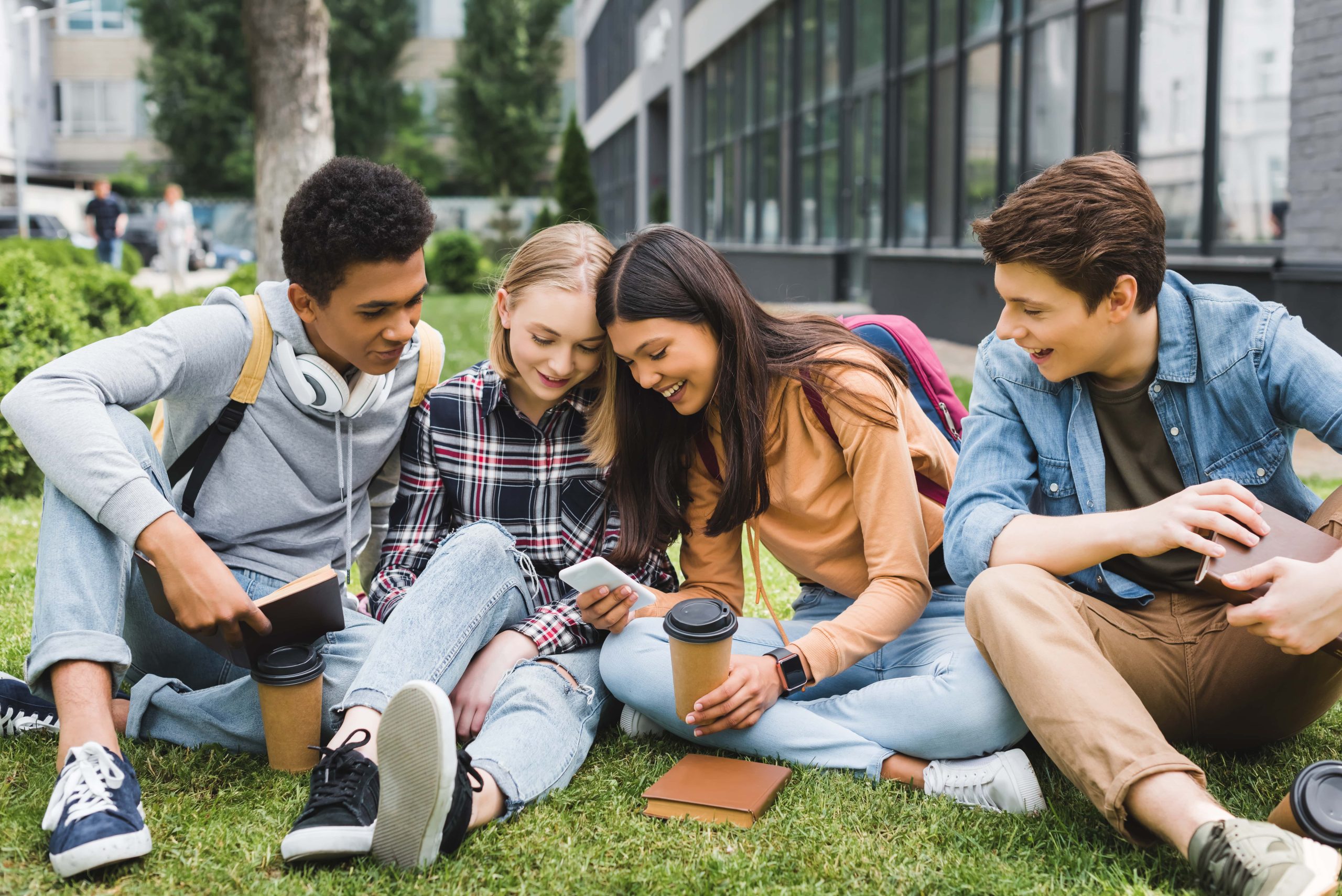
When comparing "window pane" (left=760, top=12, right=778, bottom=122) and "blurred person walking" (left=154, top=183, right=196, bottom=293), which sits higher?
"window pane" (left=760, top=12, right=778, bottom=122)

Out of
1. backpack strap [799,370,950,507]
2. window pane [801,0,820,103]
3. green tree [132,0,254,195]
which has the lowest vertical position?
backpack strap [799,370,950,507]

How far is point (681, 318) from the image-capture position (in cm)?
267

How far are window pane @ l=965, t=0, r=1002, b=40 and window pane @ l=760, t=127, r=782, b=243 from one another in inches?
271

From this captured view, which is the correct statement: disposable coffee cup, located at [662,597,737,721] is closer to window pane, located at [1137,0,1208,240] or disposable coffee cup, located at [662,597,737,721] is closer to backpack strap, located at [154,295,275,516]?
backpack strap, located at [154,295,275,516]

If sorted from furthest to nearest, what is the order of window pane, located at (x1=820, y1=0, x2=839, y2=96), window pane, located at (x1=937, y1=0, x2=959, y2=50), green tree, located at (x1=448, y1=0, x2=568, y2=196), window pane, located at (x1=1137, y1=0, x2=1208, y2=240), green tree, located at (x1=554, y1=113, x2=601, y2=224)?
green tree, located at (x1=448, y1=0, x2=568, y2=196) → green tree, located at (x1=554, y1=113, x2=601, y2=224) → window pane, located at (x1=820, y1=0, x2=839, y2=96) → window pane, located at (x1=937, y1=0, x2=959, y2=50) → window pane, located at (x1=1137, y1=0, x2=1208, y2=240)

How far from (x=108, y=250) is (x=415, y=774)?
22.3 metres

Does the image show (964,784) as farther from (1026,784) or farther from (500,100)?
(500,100)

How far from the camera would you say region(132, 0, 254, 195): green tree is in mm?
41281

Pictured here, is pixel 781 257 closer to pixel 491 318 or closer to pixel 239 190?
pixel 491 318

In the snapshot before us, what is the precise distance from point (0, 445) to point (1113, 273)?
5746 mm

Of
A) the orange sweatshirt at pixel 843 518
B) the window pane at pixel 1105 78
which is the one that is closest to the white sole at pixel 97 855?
the orange sweatshirt at pixel 843 518

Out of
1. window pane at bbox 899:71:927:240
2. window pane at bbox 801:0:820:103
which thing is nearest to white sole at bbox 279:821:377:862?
window pane at bbox 899:71:927:240

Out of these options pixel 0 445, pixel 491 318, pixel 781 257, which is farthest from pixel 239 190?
pixel 491 318

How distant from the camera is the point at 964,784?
7.91 feet
